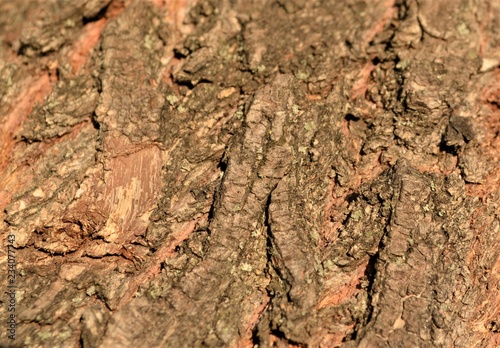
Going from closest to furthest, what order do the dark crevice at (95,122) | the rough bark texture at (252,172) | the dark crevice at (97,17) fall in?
1. the rough bark texture at (252,172)
2. the dark crevice at (95,122)
3. the dark crevice at (97,17)

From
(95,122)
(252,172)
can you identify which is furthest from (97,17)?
(252,172)

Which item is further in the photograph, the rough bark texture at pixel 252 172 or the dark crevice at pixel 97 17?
the dark crevice at pixel 97 17

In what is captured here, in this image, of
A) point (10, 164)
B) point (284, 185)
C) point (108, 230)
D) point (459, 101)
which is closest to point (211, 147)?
point (284, 185)

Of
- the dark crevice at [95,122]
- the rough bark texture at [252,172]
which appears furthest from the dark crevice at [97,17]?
the dark crevice at [95,122]

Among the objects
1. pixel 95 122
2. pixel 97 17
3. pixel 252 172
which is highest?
pixel 97 17

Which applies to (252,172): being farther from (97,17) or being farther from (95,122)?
(97,17)

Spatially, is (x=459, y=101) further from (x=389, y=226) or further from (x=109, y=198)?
(x=109, y=198)

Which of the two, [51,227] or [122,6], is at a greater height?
[122,6]

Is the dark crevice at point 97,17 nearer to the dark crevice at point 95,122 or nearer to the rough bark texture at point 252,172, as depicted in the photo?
the rough bark texture at point 252,172
